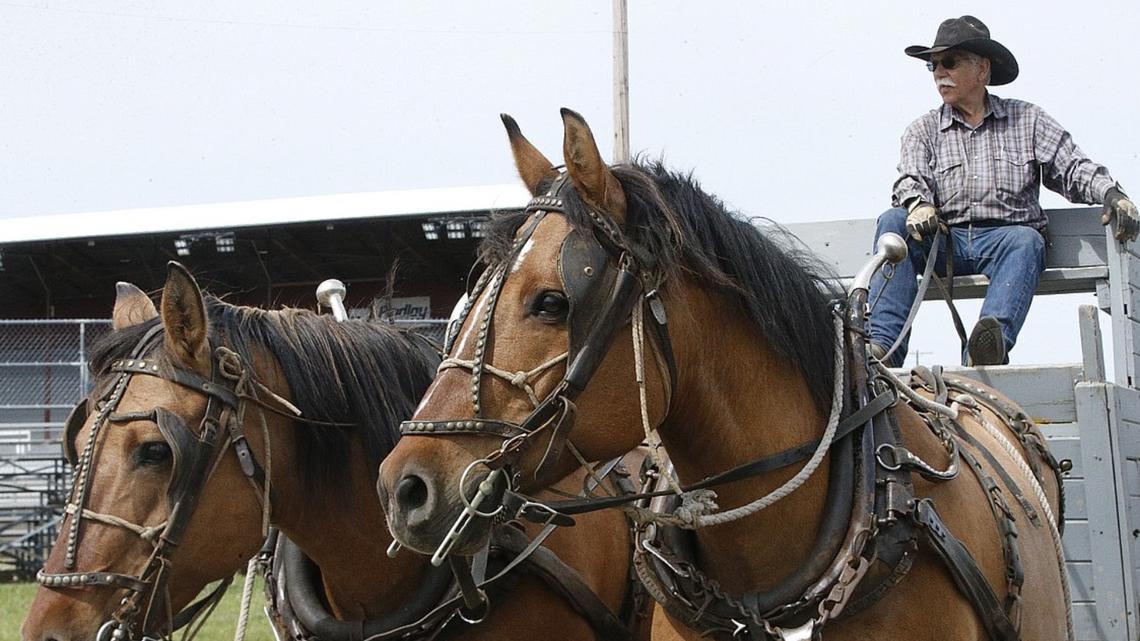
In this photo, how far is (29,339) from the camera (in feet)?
52.6

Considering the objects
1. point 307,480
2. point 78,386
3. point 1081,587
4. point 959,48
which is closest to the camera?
point 307,480

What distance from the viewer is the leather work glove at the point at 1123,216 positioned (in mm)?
4586

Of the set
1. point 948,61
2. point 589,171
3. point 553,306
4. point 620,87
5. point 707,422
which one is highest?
point 620,87

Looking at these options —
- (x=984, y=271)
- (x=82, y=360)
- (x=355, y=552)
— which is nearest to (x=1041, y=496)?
(x=984, y=271)

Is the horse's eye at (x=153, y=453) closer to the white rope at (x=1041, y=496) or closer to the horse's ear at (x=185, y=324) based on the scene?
the horse's ear at (x=185, y=324)

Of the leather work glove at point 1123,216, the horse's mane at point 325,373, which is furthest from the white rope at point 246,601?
the leather work glove at point 1123,216

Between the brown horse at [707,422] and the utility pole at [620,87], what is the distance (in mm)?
7533

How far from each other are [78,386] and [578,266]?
42.1 feet

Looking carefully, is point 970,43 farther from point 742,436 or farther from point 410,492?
point 410,492

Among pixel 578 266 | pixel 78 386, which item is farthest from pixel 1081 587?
pixel 78 386

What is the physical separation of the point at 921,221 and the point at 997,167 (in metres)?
0.56

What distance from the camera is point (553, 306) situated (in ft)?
8.10

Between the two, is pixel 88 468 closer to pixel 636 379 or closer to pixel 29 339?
pixel 636 379

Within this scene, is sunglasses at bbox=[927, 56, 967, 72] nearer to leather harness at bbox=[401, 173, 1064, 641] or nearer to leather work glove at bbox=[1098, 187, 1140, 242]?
leather work glove at bbox=[1098, 187, 1140, 242]
